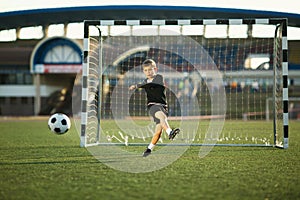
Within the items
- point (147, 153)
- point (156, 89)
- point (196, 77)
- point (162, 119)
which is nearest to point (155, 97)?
point (156, 89)

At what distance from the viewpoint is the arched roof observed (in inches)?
1252

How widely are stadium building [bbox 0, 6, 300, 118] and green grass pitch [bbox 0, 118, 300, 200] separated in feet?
64.9

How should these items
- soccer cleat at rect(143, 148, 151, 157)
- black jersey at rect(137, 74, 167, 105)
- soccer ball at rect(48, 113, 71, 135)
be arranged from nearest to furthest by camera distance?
soccer cleat at rect(143, 148, 151, 157), black jersey at rect(137, 74, 167, 105), soccer ball at rect(48, 113, 71, 135)

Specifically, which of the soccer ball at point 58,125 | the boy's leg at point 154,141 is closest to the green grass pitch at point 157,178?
the boy's leg at point 154,141

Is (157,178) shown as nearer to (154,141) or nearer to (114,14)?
(154,141)

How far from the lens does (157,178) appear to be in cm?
577

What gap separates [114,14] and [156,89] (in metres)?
27.2

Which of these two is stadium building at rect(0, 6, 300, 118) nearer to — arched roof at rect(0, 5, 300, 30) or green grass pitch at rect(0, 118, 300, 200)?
arched roof at rect(0, 5, 300, 30)

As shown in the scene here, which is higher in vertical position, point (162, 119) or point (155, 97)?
point (155, 97)

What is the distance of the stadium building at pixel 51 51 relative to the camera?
3322cm

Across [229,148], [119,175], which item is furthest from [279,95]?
[119,175]

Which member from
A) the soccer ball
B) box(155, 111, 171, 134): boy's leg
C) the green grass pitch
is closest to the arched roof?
the soccer ball

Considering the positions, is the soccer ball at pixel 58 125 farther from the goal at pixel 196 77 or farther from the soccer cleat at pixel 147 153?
the goal at pixel 196 77

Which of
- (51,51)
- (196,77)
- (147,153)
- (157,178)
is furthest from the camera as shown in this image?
(51,51)
